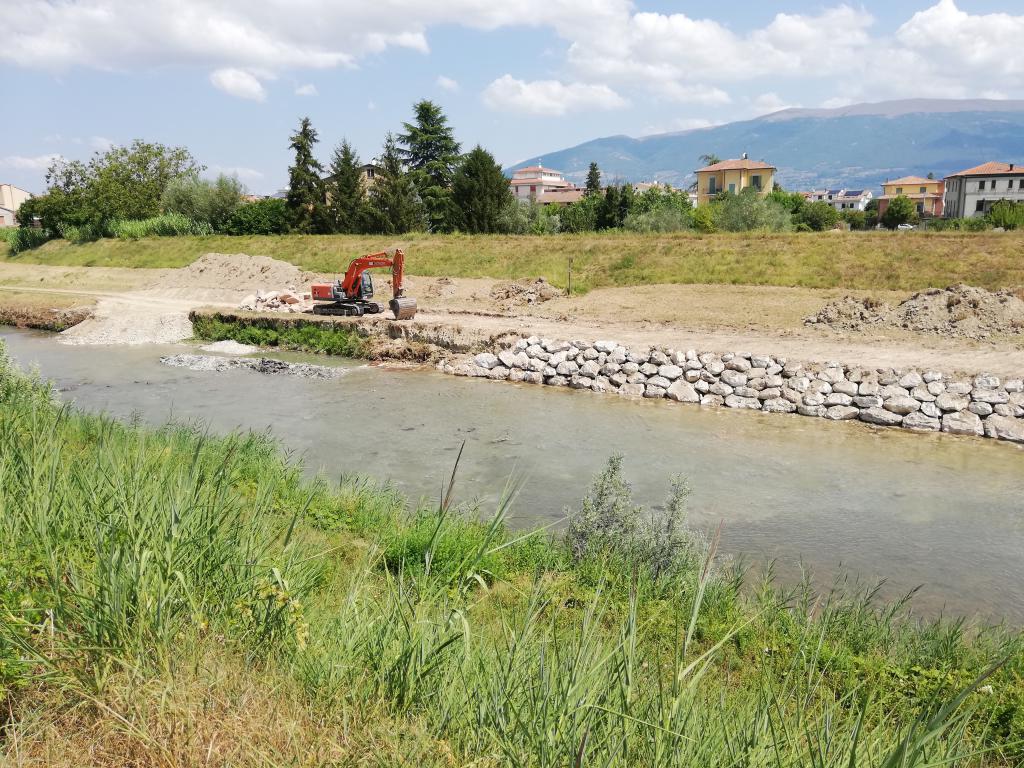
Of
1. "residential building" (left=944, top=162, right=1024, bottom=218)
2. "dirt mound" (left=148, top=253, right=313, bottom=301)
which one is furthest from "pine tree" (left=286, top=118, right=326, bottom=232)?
"residential building" (left=944, top=162, right=1024, bottom=218)

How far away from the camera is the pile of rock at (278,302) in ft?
79.4

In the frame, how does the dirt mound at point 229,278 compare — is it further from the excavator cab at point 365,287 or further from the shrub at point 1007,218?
the shrub at point 1007,218

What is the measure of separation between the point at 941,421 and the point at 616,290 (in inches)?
482

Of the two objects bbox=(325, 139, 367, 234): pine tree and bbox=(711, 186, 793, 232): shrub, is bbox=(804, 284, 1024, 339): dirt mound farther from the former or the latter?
bbox=(325, 139, 367, 234): pine tree

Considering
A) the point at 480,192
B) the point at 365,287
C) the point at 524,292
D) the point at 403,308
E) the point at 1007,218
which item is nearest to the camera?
the point at 403,308

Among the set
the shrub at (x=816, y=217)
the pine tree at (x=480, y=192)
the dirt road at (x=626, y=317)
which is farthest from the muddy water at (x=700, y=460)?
the shrub at (x=816, y=217)

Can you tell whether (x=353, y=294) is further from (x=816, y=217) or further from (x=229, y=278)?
(x=816, y=217)

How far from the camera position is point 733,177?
317ft

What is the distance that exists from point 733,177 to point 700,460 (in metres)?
93.9

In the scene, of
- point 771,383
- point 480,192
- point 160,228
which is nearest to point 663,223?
point 480,192

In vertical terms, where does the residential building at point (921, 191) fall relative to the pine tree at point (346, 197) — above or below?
above

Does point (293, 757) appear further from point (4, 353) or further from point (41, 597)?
point (4, 353)

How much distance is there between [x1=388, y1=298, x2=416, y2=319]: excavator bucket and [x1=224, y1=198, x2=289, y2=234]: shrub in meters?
23.9

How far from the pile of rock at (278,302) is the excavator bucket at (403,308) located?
4.31 metres
